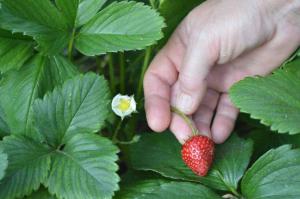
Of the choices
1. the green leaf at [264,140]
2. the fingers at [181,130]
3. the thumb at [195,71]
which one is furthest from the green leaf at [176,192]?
the green leaf at [264,140]

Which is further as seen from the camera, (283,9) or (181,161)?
(283,9)

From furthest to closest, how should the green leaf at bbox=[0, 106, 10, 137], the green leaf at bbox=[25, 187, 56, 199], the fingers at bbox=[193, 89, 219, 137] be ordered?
1. the fingers at bbox=[193, 89, 219, 137]
2. the green leaf at bbox=[0, 106, 10, 137]
3. the green leaf at bbox=[25, 187, 56, 199]

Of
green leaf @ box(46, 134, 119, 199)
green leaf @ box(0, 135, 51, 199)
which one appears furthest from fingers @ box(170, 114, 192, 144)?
green leaf @ box(0, 135, 51, 199)

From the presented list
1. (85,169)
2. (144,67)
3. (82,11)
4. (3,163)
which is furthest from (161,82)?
(3,163)

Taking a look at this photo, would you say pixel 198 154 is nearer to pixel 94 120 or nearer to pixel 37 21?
pixel 94 120

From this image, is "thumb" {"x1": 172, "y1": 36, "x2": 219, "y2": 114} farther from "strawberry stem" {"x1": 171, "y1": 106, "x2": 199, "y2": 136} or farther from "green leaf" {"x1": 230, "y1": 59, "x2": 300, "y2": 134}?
"green leaf" {"x1": 230, "y1": 59, "x2": 300, "y2": 134}

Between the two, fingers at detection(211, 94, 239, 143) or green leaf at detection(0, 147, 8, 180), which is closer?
green leaf at detection(0, 147, 8, 180)

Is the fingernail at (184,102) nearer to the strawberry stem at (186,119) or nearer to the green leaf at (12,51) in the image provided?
the strawberry stem at (186,119)
